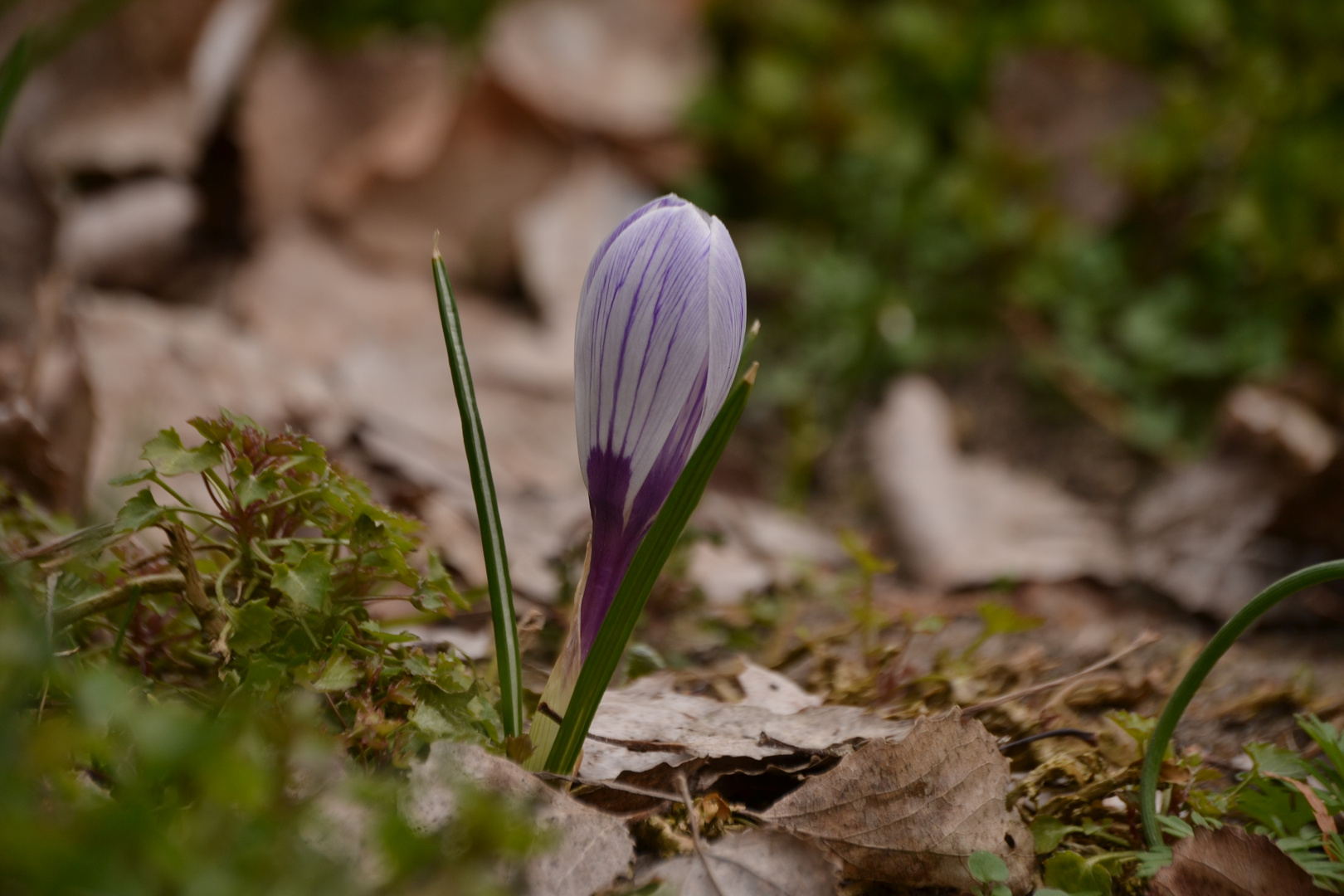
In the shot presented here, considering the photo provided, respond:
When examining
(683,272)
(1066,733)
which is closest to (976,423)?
(1066,733)

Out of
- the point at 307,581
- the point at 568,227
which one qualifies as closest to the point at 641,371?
the point at 307,581

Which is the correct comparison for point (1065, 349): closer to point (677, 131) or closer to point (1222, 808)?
point (677, 131)

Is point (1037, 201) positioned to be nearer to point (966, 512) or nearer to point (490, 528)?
point (966, 512)

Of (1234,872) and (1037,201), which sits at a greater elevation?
(1037,201)

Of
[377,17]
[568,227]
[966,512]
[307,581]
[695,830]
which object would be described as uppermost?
[377,17]

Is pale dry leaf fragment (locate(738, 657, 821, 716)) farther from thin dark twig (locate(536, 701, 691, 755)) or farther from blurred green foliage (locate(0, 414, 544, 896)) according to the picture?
blurred green foliage (locate(0, 414, 544, 896))

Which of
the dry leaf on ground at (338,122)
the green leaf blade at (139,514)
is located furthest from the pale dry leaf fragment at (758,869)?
the dry leaf on ground at (338,122)

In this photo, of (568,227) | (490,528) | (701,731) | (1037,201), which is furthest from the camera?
(568,227)
